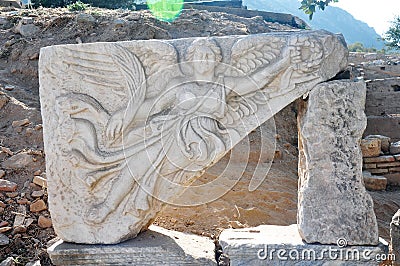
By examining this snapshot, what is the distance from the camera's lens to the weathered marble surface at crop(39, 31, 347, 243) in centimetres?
250

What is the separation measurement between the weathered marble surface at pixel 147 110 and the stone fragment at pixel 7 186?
1.25 meters

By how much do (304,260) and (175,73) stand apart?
1.39 m

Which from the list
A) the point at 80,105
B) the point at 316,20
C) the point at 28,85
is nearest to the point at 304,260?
the point at 80,105

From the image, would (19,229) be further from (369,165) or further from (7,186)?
(369,165)

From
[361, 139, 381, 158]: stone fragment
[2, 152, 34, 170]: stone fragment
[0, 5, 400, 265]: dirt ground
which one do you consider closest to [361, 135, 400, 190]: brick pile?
[361, 139, 381, 158]: stone fragment

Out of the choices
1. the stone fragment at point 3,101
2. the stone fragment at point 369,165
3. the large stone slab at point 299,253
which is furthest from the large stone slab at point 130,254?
the stone fragment at point 369,165

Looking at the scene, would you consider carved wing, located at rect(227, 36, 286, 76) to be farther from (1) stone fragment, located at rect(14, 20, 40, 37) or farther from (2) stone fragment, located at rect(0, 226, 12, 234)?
(1) stone fragment, located at rect(14, 20, 40, 37)

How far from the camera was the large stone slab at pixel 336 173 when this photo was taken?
2.35m

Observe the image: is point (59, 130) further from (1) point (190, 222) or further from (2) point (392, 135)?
(2) point (392, 135)

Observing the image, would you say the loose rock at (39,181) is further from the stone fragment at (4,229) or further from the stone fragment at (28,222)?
the stone fragment at (4,229)

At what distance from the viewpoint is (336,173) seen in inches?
93.4

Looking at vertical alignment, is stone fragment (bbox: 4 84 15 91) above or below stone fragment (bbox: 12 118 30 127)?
above

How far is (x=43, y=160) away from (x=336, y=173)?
2978 millimetres

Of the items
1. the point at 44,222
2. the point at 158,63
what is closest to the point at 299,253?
the point at 158,63
